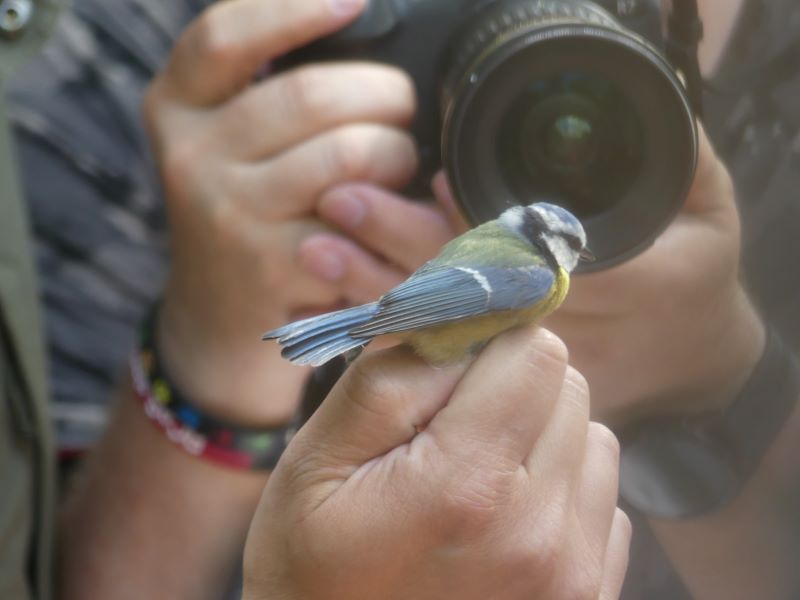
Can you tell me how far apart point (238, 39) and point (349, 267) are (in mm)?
194

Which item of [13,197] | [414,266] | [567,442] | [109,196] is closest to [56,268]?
[109,196]

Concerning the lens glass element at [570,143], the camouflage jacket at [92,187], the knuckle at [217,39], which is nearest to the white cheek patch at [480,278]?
the lens glass element at [570,143]

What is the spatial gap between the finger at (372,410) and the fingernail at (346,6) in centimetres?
33

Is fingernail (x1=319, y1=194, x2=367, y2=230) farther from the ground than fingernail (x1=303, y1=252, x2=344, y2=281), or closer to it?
farther from the ground

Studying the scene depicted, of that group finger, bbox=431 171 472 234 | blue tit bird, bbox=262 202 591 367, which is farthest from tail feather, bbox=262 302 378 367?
finger, bbox=431 171 472 234

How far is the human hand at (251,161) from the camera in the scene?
0.67 meters

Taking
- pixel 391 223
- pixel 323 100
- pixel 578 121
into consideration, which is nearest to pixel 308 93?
pixel 323 100

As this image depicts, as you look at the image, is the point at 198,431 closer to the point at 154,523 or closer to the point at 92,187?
the point at 154,523

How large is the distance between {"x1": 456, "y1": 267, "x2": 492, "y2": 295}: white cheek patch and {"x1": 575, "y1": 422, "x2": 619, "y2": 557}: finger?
0.09 m

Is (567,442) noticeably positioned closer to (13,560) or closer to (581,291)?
(581,291)

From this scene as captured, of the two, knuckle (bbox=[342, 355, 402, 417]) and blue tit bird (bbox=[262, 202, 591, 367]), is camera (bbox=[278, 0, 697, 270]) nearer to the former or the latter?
blue tit bird (bbox=[262, 202, 591, 367])

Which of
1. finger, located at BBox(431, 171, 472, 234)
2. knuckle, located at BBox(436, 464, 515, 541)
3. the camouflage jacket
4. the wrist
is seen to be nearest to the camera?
knuckle, located at BBox(436, 464, 515, 541)

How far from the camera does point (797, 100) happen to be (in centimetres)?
53

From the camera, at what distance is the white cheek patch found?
44 cm
